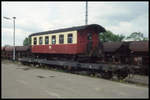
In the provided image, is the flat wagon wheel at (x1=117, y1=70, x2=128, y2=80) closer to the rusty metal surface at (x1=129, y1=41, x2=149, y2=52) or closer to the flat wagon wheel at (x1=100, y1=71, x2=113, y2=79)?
the flat wagon wheel at (x1=100, y1=71, x2=113, y2=79)

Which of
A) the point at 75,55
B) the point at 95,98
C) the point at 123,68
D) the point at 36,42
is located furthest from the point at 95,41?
the point at 95,98

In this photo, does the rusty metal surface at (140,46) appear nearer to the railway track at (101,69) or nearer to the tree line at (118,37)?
the railway track at (101,69)

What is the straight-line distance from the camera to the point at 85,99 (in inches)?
243

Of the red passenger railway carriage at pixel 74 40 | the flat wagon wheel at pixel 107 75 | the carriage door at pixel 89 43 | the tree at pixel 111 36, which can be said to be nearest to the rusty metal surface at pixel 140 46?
the flat wagon wheel at pixel 107 75

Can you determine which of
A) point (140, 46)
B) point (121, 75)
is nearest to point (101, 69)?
point (121, 75)

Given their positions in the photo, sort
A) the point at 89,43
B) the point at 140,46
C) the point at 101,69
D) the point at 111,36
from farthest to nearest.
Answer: the point at 111,36, the point at 89,43, the point at 101,69, the point at 140,46

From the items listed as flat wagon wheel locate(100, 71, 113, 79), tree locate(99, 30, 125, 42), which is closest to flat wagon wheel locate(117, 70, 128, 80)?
flat wagon wheel locate(100, 71, 113, 79)

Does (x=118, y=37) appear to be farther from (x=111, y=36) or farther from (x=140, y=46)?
(x=140, y=46)

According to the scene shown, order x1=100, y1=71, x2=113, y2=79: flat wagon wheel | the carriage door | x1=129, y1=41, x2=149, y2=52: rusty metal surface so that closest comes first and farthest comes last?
x1=129, y1=41, x2=149, y2=52: rusty metal surface → x1=100, y1=71, x2=113, y2=79: flat wagon wheel → the carriage door

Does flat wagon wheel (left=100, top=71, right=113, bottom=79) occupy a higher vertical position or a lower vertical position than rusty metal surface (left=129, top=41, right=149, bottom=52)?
lower

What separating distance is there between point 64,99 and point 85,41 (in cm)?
765

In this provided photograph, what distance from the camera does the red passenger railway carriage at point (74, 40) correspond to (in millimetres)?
12961

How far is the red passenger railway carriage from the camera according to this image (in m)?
13.0

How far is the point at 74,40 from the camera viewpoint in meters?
13.0
